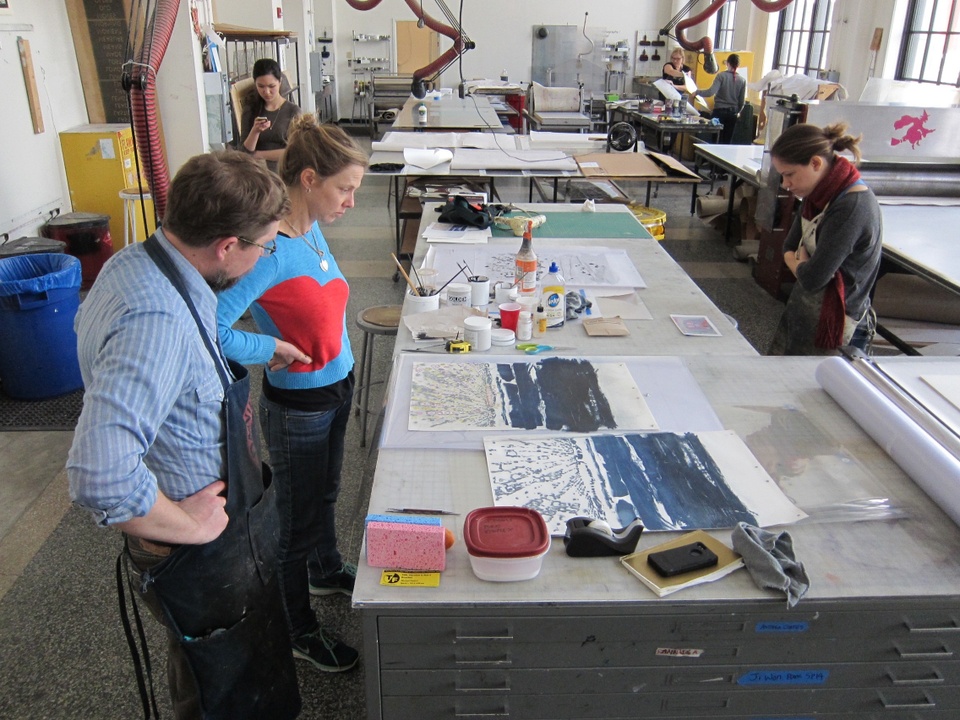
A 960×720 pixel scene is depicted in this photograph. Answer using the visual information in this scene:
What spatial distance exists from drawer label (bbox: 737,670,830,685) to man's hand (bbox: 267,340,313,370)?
1118 mm

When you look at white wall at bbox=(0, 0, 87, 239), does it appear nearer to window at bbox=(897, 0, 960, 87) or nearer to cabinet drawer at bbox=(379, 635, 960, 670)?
cabinet drawer at bbox=(379, 635, 960, 670)

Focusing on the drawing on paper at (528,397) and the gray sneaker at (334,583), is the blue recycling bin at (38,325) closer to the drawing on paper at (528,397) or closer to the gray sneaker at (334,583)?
the gray sneaker at (334,583)

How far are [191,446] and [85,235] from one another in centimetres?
382

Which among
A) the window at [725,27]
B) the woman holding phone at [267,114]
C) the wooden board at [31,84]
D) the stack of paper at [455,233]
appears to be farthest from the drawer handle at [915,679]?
the window at [725,27]

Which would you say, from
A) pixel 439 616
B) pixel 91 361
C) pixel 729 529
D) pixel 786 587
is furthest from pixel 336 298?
pixel 786 587

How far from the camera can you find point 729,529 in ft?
4.42

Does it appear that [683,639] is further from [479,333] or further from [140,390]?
[479,333]

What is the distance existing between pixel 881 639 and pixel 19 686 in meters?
2.04

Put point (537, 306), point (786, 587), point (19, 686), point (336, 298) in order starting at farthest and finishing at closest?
point (537, 306)
point (19, 686)
point (336, 298)
point (786, 587)

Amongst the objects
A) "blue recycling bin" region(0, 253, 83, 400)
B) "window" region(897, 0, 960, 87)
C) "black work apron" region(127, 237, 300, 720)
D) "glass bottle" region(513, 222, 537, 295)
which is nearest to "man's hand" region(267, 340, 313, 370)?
"black work apron" region(127, 237, 300, 720)

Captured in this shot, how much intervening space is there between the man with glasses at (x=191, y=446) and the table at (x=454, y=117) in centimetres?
545

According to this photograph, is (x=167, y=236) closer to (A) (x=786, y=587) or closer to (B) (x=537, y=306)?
(A) (x=786, y=587)

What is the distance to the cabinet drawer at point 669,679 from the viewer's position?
1.25m

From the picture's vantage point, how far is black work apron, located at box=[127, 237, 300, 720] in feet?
4.15
